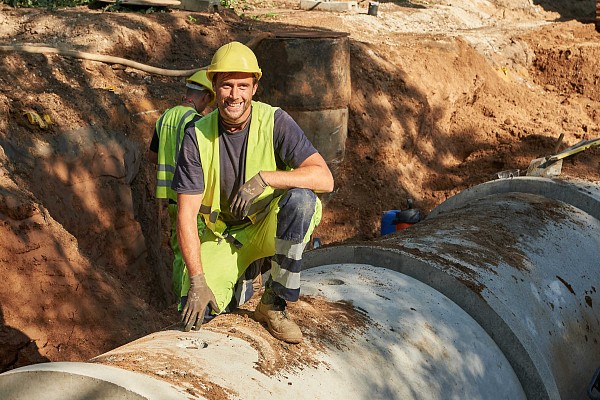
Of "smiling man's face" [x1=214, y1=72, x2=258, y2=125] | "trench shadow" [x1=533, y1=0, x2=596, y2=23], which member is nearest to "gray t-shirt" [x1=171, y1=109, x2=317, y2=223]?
"smiling man's face" [x1=214, y1=72, x2=258, y2=125]

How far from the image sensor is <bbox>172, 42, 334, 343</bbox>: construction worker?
404 centimetres

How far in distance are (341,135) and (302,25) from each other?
4.83m

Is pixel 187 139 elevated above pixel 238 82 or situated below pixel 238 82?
below

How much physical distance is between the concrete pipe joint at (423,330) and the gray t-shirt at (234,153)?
27.4 inches

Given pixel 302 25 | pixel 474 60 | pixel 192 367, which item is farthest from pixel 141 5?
pixel 192 367

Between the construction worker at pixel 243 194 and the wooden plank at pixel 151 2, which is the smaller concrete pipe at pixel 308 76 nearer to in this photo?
the wooden plank at pixel 151 2

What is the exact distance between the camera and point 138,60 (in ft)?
32.8

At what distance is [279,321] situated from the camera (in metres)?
3.92

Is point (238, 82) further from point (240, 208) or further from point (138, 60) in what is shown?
point (138, 60)

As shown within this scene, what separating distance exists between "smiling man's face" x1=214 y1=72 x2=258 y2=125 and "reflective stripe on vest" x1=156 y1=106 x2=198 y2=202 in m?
1.49

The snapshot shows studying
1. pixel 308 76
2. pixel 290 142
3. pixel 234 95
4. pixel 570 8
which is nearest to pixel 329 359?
pixel 290 142

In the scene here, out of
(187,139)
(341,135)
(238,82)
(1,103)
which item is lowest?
(341,135)

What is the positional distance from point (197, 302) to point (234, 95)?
3.37 feet

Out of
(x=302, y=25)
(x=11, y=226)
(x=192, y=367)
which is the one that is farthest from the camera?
(x=302, y=25)
